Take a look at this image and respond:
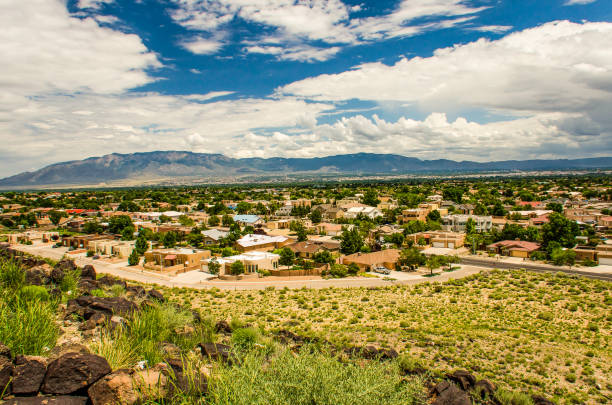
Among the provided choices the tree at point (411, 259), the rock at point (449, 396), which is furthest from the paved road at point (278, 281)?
the rock at point (449, 396)

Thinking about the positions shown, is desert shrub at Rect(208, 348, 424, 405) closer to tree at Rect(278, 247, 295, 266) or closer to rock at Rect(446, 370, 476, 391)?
rock at Rect(446, 370, 476, 391)

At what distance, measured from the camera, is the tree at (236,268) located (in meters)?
32.8

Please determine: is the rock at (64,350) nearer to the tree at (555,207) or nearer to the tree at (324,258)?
the tree at (324,258)

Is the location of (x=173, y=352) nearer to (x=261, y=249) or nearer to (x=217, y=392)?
(x=217, y=392)

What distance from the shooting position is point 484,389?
31.0 ft

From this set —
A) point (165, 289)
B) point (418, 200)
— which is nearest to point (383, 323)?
point (165, 289)

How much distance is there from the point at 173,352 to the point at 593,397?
12715mm

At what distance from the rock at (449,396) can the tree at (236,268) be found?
1017 inches

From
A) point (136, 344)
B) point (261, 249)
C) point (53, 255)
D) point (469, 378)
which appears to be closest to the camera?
point (136, 344)

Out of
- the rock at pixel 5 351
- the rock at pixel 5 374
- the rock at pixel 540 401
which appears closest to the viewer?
the rock at pixel 5 374

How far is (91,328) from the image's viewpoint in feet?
29.5

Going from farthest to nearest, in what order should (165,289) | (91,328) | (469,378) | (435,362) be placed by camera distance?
(165,289)
(435,362)
(469,378)
(91,328)

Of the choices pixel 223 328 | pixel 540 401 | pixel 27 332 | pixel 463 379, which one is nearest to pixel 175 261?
pixel 223 328

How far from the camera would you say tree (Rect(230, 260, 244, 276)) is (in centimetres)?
3281
